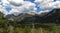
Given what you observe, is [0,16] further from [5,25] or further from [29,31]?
[29,31]

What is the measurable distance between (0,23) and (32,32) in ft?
13.1

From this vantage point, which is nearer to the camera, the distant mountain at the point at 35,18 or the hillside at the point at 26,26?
the hillside at the point at 26,26

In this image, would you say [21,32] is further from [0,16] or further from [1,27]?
[0,16]

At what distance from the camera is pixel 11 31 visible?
70.4ft

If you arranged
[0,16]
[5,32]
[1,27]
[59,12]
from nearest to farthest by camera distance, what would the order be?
[5,32]
[1,27]
[0,16]
[59,12]

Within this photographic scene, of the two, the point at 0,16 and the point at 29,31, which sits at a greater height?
the point at 0,16

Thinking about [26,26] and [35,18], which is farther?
[35,18]

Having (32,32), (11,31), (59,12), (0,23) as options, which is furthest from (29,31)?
(59,12)

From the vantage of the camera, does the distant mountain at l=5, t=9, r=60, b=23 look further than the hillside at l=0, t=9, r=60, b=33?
Yes

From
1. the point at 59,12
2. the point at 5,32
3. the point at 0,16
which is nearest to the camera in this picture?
the point at 5,32

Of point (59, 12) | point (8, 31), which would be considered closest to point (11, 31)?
point (8, 31)

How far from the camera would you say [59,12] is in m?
54.1

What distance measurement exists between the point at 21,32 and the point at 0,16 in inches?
174

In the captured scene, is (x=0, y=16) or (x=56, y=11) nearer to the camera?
(x=0, y=16)
